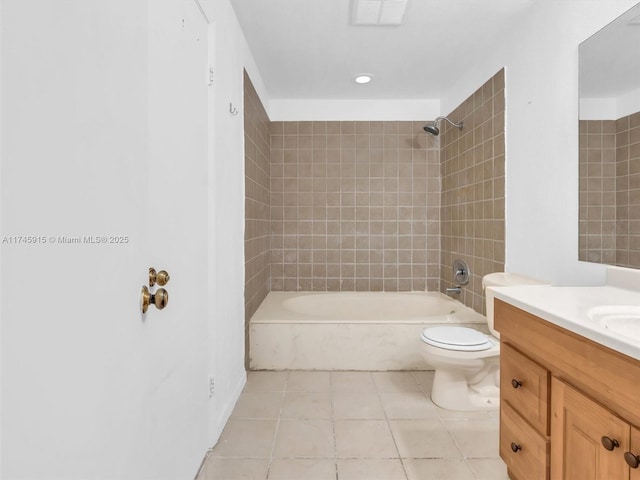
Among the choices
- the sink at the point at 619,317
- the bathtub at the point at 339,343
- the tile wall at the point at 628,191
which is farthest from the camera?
the bathtub at the point at 339,343

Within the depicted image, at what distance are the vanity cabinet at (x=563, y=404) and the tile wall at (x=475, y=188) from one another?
4.32 ft

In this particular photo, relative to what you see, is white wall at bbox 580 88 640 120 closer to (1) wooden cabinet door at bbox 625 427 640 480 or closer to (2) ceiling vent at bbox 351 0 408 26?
(2) ceiling vent at bbox 351 0 408 26

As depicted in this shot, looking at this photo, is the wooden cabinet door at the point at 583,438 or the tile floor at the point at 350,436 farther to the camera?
the tile floor at the point at 350,436

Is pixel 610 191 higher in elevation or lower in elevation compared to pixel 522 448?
higher

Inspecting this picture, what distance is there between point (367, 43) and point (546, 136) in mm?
1310

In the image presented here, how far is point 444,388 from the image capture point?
216 centimetres

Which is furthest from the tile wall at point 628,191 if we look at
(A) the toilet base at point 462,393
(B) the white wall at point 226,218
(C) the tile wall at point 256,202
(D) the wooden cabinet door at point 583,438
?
(C) the tile wall at point 256,202

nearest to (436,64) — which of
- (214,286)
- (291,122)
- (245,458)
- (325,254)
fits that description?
(291,122)

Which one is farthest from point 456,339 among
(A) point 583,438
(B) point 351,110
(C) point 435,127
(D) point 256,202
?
(B) point 351,110

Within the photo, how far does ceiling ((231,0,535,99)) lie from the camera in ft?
6.99

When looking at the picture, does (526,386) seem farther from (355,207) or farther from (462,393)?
(355,207)

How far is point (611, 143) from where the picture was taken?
1590 millimetres

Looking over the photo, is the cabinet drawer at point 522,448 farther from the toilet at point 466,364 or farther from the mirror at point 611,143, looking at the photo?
the mirror at point 611,143

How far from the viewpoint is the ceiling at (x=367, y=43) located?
2.13m
